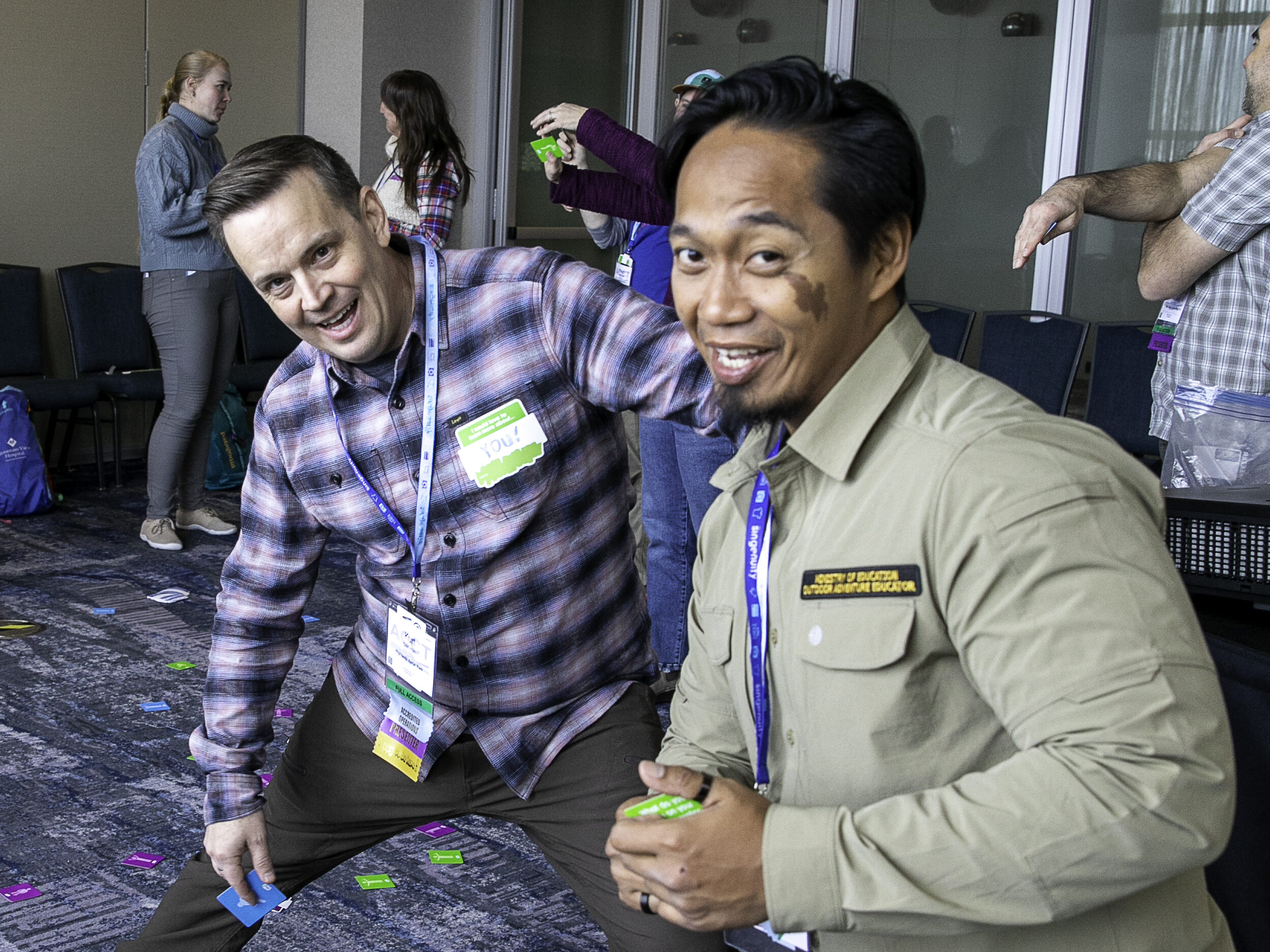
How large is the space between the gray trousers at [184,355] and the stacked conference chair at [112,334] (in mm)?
1161

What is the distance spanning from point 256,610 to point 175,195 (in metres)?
3.90

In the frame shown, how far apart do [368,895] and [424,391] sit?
4.84 ft

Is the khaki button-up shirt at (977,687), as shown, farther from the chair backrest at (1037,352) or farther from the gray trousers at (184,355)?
the gray trousers at (184,355)

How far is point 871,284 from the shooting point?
1.21 m

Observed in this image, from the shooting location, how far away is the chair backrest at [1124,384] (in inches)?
216

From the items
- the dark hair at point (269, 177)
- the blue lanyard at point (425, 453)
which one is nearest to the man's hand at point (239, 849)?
the blue lanyard at point (425, 453)

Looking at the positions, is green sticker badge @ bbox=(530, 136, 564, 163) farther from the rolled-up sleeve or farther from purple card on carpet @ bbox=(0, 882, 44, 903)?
the rolled-up sleeve

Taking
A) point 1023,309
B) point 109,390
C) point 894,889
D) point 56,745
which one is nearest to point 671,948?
point 894,889

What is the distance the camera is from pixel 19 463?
6.09 m

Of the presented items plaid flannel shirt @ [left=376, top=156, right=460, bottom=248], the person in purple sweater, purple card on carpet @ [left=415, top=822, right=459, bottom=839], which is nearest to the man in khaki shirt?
purple card on carpet @ [left=415, top=822, right=459, bottom=839]

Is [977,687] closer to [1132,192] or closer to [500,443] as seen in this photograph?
[500,443]

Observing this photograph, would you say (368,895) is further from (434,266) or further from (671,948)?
(434,266)

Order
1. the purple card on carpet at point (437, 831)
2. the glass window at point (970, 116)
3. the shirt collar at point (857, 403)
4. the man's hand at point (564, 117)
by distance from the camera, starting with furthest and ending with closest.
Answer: the glass window at point (970, 116) → the man's hand at point (564, 117) → the purple card on carpet at point (437, 831) → the shirt collar at point (857, 403)

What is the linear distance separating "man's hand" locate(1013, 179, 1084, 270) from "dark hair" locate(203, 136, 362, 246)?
1.17 metres
